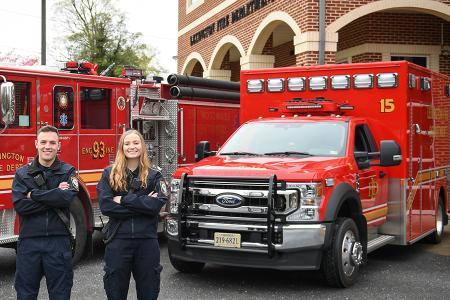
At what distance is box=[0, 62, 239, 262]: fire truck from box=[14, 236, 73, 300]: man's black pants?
8.98 ft

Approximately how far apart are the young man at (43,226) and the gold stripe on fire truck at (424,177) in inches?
197

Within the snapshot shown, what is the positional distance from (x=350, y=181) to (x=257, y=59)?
982 centimetres

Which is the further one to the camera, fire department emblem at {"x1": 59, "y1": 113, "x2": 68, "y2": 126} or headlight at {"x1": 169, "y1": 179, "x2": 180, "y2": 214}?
fire department emblem at {"x1": 59, "y1": 113, "x2": 68, "y2": 126}

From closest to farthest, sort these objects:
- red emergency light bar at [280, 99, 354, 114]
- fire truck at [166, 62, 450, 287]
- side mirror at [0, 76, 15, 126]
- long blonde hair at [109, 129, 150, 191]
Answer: long blonde hair at [109, 129, 150, 191] < fire truck at [166, 62, 450, 287] < side mirror at [0, 76, 15, 126] < red emergency light bar at [280, 99, 354, 114]

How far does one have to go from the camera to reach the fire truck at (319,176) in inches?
248

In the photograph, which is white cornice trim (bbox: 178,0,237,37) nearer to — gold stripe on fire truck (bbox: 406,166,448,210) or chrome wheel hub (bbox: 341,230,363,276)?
gold stripe on fire truck (bbox: 406,166,448,210)

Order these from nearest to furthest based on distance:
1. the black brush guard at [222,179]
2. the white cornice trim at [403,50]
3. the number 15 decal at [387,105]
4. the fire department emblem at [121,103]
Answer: the black brush guard at [222,179] → the number 15 decal at [387,105] → the fire department emblem at [121,103] → the white cornice trim at [403,50]

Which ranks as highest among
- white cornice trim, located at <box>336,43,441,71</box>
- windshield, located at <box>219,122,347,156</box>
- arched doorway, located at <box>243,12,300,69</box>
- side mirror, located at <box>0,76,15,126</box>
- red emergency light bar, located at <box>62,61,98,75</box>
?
arched doorway, located at <box>243,12,300,69</box>

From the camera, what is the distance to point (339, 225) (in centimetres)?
669

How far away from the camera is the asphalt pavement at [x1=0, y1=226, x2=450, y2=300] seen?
6.55 meters

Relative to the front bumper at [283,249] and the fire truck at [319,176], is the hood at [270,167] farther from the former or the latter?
the front bumper at [283,249]

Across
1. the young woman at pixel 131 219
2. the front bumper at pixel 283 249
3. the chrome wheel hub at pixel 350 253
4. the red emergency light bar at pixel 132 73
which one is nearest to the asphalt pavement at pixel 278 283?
the chrome wheel hub at pixel 350 253

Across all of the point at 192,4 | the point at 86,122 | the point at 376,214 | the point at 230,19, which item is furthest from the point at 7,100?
the point at 192,4

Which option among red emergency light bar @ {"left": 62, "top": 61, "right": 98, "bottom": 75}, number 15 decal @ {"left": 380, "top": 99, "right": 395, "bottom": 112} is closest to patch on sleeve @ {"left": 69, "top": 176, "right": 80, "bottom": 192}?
red emergency light bar @ {"left": 62, "top": 61, "right": 98, "bottom": 75}
